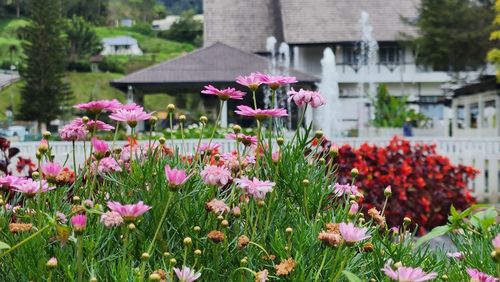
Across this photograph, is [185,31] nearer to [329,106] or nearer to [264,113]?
[329,106]

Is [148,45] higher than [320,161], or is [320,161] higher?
[148,45]

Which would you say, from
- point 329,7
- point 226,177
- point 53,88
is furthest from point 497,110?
point 53,88

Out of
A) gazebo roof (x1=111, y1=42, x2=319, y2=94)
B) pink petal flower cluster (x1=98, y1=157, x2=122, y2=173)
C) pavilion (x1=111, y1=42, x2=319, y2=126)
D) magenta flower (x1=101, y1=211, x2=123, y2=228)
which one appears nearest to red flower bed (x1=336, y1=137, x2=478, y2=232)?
pink petal flower cluster (x1=98, y1=157, x2=122, y2=173)

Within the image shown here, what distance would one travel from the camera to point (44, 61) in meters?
39.0

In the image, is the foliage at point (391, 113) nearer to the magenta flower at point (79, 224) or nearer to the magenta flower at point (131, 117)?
the magenta flower at point (131, 117)

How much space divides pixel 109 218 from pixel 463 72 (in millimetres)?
33772

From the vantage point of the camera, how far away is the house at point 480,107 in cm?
1920

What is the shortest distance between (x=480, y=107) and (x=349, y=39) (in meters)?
12.3

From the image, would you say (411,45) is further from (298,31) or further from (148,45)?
(148,45)

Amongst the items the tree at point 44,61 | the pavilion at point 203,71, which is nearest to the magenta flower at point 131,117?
the pavilion at point 203,71

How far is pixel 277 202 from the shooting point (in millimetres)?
1751

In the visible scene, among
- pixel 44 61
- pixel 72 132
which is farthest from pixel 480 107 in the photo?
pixel 44 61

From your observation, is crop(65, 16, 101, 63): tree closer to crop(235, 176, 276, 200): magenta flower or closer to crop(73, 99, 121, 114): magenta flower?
crop(73, 99, 121, 114): magenta flower

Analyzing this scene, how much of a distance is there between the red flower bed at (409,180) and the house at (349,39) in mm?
24608
